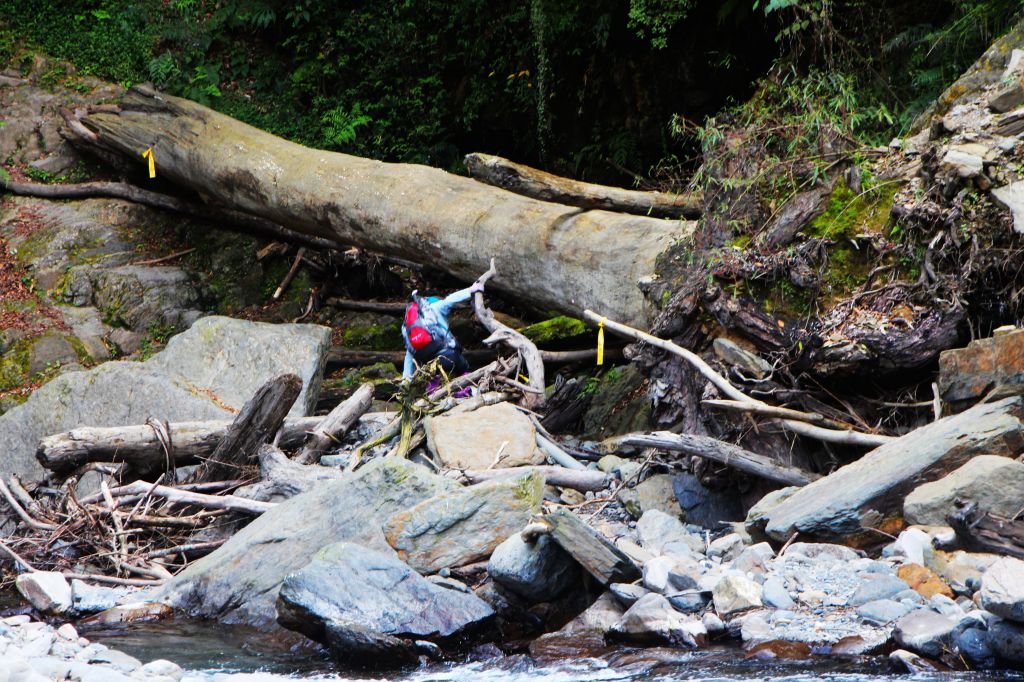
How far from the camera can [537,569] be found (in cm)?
453

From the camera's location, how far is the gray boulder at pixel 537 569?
4.54 metres

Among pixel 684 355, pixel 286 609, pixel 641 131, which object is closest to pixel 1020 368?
pixel 684 355

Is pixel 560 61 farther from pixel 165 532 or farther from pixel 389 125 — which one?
pixel 165 532

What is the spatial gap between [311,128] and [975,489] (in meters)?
11.8

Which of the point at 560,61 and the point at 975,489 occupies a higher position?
the point at 560,61

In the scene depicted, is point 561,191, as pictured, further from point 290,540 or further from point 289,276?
point 289,276

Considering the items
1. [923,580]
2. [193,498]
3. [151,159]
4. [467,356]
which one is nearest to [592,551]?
[923,580]

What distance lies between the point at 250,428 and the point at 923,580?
15.5 ft

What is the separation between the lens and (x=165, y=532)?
653 centimetres

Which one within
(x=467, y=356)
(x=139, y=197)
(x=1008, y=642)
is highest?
(x=139, y=197)

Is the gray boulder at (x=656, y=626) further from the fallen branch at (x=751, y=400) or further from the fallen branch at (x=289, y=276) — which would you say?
the fallen branch at (x=289, y=276)

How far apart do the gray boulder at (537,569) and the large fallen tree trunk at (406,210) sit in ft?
9.18

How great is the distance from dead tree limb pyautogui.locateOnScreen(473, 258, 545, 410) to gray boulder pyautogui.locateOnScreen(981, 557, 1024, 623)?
14.3ft

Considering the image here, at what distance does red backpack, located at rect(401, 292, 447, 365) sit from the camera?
787cm
